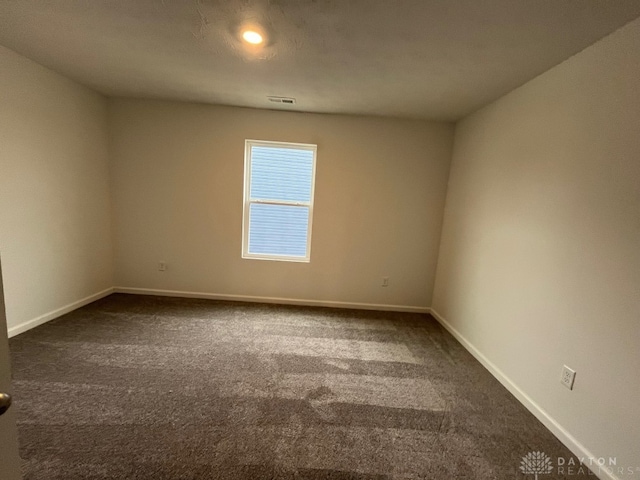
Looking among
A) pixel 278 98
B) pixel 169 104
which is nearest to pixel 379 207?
pixel 278 98

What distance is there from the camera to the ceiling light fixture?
1.77 meters

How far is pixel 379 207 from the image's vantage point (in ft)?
11.5

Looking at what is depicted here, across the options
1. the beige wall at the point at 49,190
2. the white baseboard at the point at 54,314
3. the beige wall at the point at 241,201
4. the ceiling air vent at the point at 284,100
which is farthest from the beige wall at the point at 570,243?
the beige wall at the point at 49,190

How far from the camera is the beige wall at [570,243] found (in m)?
1.44

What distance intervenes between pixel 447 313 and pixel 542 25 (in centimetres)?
264

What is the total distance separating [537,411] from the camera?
1903mm

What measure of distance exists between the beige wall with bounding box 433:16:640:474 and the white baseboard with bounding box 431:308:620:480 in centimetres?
2

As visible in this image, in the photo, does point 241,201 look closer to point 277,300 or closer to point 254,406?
point 277,300

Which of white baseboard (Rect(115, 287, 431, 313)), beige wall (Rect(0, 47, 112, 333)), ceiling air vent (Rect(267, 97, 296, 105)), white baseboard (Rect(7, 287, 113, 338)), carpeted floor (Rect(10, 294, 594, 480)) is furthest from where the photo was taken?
white baseboard (Rect(115, 287, 431, 313))

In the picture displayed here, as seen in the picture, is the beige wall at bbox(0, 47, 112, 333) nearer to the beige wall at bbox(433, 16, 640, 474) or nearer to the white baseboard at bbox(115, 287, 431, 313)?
the white baseboard at bbox(115, 287, 431, 313)

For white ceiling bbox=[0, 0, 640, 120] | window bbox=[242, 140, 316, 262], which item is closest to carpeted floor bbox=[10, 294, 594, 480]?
window bbox=[242, 140, 316, 262]

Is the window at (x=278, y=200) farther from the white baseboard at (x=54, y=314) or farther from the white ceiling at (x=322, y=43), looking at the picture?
the white baseboard at (x=54, y=314)

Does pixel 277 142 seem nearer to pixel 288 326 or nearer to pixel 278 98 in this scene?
pixel 278 98

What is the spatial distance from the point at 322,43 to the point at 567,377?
102 inches
